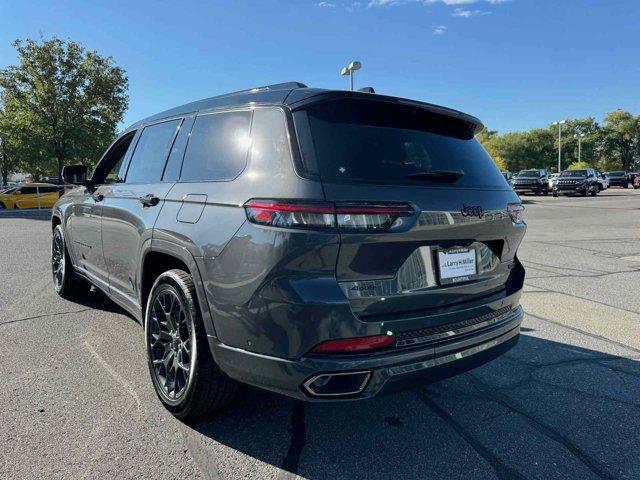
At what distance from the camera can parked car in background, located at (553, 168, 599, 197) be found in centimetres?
3209

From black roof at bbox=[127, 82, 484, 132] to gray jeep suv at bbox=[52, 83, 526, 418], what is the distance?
14 mm

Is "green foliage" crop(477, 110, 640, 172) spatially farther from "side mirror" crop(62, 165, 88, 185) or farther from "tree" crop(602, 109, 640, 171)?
"side mirror" crop(62, 165, 88, 185)

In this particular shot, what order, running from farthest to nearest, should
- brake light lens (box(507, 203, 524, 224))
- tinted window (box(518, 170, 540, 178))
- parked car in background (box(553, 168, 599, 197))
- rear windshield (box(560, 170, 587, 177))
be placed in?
1. tinted window (box(518, 170, 540, 178))
2. rear windshield (box(560, 170, 587, 177))
3. parked car in background (box(553, 168, 599, 197))
4. brake light lens (box(507, 203, 524, 224))

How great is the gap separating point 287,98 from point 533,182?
36.3m

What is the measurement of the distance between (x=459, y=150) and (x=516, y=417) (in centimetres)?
166

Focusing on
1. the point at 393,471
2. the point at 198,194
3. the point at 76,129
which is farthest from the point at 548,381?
the point at 76,129

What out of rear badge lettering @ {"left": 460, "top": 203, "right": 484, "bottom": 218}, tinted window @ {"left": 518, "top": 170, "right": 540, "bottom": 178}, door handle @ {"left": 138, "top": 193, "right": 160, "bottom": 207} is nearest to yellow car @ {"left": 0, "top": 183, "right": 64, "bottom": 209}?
door handle @ {"left": 138, "top": 193, "right": 160, "bottom": 207}

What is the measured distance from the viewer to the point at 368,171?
7.66 feet

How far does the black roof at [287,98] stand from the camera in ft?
8.07

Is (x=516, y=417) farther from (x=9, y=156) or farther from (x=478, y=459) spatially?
(x=9, y=156)

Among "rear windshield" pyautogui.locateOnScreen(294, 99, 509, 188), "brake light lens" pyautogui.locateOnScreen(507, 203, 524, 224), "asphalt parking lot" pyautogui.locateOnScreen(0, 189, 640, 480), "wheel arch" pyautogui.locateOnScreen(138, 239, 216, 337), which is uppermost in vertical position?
"rear windshield" pyautogui.locateOnScreen(294, 99, 509, 188)

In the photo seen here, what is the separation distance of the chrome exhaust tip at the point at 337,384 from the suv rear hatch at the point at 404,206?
0.28 meters

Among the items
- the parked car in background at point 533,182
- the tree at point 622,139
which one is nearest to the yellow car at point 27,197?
the parked car in background at point 533,182

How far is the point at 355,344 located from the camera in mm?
2164
